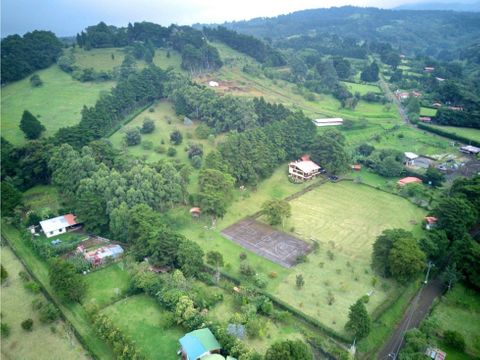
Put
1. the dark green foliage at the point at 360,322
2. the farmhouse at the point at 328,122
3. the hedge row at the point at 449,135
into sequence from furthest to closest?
the farmhouse at the point at 328,122
the hedge row at the point at 449,135
the dark green foliage at the point at 360,322

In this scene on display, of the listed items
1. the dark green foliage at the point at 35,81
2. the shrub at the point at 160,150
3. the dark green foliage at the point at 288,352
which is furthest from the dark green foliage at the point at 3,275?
the dark green foliage at the point at 35,81

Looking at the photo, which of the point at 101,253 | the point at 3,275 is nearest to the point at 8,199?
the point at 3,275

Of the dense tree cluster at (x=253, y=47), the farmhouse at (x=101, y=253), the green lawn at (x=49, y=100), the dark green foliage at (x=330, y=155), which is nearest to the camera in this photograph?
the farmhouse at (x=101, y=253)

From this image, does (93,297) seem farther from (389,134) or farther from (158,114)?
(389,134)

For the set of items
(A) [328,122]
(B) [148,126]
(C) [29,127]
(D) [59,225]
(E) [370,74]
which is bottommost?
(A) [328,122]

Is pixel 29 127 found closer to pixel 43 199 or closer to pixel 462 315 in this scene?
pixel 43 199

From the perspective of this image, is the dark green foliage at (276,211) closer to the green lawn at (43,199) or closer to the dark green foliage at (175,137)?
the dark green foliage at (175,137)
